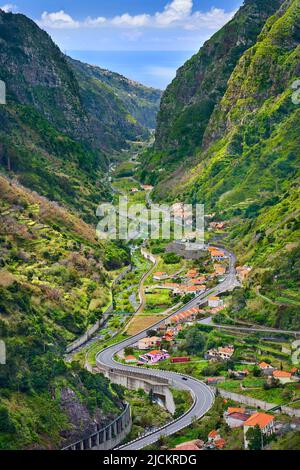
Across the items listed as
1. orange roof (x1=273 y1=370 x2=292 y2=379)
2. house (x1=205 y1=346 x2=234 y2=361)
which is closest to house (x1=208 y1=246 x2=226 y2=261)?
house (x1=205 y1=346 x2=234 y2=361)

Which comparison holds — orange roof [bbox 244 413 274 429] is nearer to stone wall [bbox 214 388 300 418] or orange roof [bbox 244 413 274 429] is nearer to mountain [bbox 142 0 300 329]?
stone wall [bbox 214 388 300 418]

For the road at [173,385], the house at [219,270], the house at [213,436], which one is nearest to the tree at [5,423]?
the road at [173,385]

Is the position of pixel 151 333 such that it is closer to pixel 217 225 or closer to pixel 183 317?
pixel 183 317

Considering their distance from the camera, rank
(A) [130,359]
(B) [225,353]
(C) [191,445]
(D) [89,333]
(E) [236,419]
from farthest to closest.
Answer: (D) [89,333] < (A) [130,359] < (B) [225,353] < (E) [236,419] < (C) [191,445]

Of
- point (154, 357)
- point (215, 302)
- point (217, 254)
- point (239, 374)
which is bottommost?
point (154, 357)

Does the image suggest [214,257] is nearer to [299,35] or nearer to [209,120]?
[299,35]

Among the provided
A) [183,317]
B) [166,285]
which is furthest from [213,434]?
[166,285]

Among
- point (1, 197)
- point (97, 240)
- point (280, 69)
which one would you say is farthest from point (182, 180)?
point (1, 197)
